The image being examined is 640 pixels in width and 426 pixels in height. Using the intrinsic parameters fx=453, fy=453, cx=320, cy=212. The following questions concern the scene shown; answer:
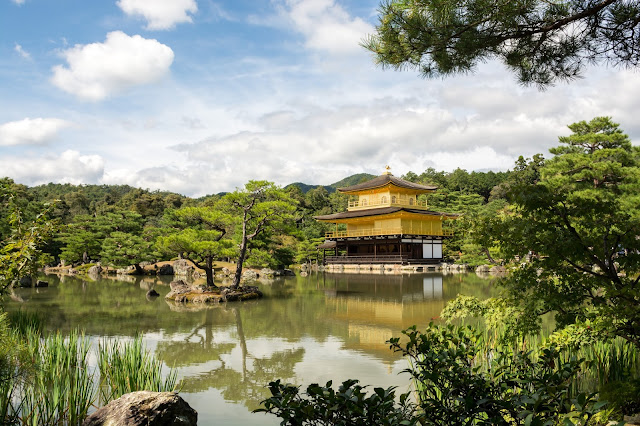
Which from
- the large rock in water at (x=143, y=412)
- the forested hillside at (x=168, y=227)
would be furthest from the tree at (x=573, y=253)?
the forested hillside at (x=168, y=227)

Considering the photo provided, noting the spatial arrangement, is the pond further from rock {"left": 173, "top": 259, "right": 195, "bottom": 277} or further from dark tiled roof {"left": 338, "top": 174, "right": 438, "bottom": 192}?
dark tiled roof {"left": 338, "top": 174, "right": 438, "bottom": 192}

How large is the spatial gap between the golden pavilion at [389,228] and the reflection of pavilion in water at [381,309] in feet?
36.1

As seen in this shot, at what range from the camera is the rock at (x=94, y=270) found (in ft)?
86.6

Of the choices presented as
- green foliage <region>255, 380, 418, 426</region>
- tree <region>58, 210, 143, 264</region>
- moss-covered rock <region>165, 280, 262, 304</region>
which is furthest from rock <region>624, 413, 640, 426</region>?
tree <region>58, 210, 143, 264</region>

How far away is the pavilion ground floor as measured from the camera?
2878cm

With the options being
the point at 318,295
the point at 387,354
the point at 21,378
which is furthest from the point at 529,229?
the point at 318,295

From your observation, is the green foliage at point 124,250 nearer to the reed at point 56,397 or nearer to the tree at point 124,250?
the tree at point 124,250

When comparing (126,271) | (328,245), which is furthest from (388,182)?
(126,271)

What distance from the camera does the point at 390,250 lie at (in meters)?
30.5

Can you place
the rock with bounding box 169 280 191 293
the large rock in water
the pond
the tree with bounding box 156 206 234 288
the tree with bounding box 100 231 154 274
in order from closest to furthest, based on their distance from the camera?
1. the large rock in water
2. the pond
3. the tree with bounding box 156 206 234 288
4. the rock with bounding box 169 280 191 293
5. the tree with bounding box 100 231 154 274

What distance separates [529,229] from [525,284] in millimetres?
547

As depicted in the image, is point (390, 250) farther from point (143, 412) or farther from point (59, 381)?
point (143, 412)

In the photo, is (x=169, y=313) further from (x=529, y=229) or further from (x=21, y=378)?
(x=529, y=229)

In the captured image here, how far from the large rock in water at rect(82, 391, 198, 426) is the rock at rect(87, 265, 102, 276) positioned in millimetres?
25353
